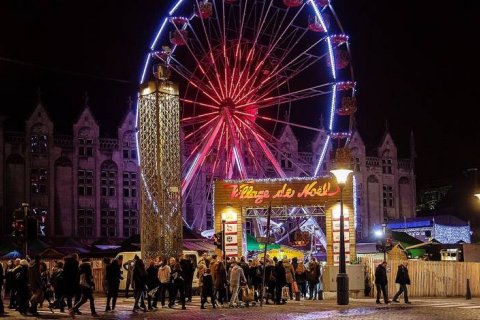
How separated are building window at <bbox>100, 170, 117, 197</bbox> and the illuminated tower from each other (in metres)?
31.9

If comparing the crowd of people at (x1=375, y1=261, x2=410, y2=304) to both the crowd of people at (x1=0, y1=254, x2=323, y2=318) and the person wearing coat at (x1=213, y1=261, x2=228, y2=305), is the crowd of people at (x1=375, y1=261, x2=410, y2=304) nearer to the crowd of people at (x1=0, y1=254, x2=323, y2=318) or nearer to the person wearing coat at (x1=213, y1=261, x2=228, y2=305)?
the crowd of people at (x1=0, y1=254, x2=323, y2=318)

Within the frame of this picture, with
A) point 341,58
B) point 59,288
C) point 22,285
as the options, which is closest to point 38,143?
point 341,58

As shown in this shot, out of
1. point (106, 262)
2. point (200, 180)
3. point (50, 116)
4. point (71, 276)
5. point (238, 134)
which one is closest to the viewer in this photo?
point (71, 276)

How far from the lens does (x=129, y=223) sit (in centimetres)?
6662

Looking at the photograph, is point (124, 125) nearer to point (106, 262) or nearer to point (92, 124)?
point (92, 124)

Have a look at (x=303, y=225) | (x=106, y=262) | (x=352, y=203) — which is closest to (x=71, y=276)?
(x=106, y=262)

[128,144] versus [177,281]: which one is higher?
[128,144]

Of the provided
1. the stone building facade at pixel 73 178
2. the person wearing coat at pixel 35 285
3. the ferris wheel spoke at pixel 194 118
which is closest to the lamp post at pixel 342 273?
the person wearing coat at pixel 35 285

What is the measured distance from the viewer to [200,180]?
6850cm

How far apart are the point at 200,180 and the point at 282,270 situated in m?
41.9

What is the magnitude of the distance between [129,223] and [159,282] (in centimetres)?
4251

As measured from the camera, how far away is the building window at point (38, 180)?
61.7 metres

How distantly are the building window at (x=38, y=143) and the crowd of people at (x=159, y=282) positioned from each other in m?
34.3

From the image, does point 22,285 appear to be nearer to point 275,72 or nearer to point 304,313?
point 304,313
